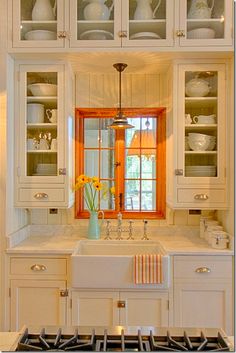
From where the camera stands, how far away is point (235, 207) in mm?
2453

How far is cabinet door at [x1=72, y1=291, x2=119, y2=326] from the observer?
2492 millimetres

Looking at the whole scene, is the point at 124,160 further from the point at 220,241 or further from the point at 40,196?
the point at 220,241

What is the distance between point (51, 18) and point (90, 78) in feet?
2.06

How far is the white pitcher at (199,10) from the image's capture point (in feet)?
8.66

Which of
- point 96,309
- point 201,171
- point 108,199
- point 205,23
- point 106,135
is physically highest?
point 205,23

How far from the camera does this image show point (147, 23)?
104 inches

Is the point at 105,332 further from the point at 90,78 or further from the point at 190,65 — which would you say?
the point at 90,78

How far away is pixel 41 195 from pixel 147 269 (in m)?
0.97

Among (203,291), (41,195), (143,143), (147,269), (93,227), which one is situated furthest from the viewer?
(143,143)

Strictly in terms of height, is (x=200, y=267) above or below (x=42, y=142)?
below

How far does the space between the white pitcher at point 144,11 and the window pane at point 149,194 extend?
4.43ft

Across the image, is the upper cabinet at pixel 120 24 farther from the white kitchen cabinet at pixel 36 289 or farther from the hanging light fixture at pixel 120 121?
the white kitchen cabinet at pixel 36 289

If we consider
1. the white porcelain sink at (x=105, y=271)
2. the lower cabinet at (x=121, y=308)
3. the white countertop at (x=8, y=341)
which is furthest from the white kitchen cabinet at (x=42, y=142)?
the white countertop at (x=8, y=341)

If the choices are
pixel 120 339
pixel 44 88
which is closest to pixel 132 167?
pixel 44 88
